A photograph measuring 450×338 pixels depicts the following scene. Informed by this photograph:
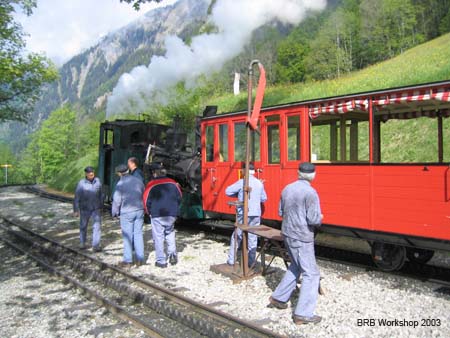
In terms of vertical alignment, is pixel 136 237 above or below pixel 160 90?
below

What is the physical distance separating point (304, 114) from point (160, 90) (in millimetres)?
16508

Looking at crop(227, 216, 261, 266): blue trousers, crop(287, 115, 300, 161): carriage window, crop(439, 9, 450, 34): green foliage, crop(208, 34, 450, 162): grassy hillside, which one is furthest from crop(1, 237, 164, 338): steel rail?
crop(439, 9, 450, 34): green foliage

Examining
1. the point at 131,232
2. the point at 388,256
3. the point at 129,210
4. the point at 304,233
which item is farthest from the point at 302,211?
the point at 131,232

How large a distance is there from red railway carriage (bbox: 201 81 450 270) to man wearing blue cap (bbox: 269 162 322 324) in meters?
2.12

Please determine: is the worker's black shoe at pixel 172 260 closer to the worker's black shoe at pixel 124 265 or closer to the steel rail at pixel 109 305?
the worker's black shoe at pixel 124 265

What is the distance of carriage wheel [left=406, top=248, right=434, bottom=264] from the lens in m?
7.55

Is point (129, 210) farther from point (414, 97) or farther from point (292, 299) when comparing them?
point (414, 97)

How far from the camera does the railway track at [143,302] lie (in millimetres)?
5113

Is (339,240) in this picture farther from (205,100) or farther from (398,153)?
(205,100)

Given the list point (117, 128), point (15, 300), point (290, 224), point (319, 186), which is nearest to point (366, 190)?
point (319, 186)

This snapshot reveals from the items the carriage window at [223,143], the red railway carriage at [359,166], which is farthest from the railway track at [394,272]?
the carriage window at [223,143]

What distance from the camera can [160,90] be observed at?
23.6 meters

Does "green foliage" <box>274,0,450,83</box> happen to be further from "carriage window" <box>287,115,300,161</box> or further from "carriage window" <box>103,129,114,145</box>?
"carriage window" <box>287,115,300,161</box>

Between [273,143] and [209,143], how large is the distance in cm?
228
